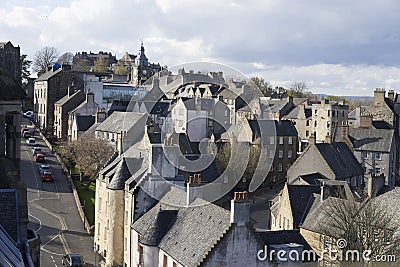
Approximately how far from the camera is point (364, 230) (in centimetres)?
2969

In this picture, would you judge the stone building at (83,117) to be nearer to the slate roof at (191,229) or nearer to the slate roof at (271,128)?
the slate roof at (271,128)

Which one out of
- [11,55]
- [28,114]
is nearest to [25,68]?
[28,114]

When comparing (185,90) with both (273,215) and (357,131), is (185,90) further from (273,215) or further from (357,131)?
(273,215)

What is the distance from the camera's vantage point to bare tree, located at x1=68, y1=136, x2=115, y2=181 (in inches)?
2336

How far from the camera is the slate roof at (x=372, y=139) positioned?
210 feet

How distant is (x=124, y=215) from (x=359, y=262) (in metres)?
17.9

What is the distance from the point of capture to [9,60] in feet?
292

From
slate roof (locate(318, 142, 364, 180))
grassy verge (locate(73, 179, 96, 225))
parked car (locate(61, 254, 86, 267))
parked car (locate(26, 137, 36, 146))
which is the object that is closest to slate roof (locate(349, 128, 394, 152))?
slate roof (locate(318, 142, 364, 180))

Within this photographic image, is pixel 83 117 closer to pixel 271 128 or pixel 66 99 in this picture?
pixel 66 99

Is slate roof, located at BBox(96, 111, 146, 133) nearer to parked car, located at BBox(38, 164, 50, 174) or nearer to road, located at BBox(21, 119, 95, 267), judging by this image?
road, located at BBox(21, 119, 95, 267)

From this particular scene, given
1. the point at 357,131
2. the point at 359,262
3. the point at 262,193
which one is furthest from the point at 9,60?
the point at 359,262

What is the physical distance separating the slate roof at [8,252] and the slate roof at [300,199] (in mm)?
24614

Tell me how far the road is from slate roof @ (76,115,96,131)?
11.3 m

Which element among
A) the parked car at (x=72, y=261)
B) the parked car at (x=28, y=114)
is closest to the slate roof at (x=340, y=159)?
the parked car at (x=72, y=261)
